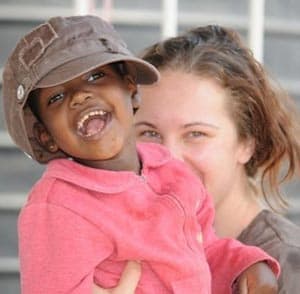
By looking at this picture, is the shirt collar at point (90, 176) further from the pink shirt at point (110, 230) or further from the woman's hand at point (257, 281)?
the woman's hand at point (257, 281)

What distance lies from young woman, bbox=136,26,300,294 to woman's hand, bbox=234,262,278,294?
7.7 inches

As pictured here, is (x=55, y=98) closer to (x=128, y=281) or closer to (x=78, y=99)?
(x=78, y=99)

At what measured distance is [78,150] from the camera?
1364 millimetres

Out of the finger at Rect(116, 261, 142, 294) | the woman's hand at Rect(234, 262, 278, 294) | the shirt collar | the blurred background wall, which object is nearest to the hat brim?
the shirt collar

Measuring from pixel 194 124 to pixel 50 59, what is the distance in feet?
1.90

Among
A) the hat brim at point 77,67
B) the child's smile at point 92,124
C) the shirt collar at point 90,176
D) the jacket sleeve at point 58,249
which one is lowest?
the jacket sleeve at point 58,249

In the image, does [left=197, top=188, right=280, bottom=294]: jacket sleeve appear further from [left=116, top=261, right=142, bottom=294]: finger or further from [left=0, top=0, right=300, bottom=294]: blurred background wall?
[left=0, top=0, right=300, bottom=294]: blurred background wall

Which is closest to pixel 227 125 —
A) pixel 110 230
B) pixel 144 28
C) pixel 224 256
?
pixel 224 256

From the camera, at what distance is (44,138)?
4.65 feet

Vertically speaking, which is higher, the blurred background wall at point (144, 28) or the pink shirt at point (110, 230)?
the pink shirt at point (110, 230)

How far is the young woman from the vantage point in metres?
1.87

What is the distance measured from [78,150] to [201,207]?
30cm

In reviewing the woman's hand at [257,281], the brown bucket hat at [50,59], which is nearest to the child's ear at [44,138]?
the brown bucket hat at [50,59]

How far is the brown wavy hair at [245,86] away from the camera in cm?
197
